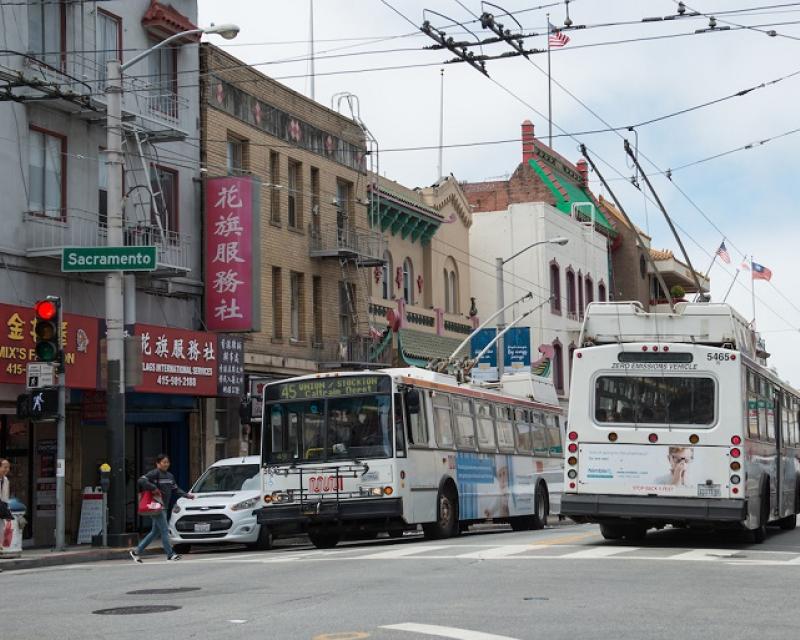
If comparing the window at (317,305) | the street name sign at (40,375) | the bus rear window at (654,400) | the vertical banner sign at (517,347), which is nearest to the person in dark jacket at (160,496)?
the street name sign at (40,375)

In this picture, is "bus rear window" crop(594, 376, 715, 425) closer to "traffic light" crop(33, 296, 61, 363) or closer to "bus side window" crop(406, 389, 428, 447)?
"bus side window" crop(406, 389, 428, 447)

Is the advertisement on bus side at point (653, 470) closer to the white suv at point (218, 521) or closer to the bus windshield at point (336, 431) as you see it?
the bus windshield at point (336, 431)

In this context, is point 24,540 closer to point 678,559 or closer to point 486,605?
point 678,559

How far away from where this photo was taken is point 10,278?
2697cm

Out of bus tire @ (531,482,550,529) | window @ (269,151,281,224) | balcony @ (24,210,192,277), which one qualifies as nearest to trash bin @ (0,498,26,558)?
balcony @ (24,210,192,277)

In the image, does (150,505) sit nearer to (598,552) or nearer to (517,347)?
(598,552)

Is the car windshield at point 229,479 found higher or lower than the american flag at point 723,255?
lower

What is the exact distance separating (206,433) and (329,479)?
11.1 metres

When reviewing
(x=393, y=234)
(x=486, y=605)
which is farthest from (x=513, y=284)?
(x=486, y=605)

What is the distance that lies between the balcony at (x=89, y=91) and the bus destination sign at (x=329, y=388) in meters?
7.17

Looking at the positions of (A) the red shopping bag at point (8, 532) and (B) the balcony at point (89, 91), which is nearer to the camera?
(A) the red shopping bag at point (8, 532)

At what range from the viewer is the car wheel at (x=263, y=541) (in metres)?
25.4

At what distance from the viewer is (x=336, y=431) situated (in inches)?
926

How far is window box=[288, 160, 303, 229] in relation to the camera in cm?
A: 3794
